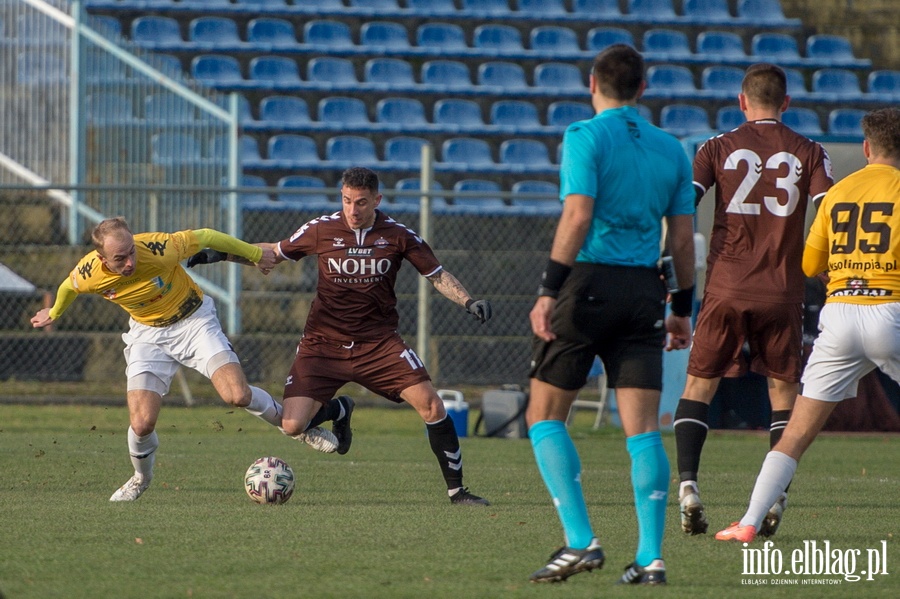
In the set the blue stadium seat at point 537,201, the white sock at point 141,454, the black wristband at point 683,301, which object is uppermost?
the blue stadium seat at point 537,201

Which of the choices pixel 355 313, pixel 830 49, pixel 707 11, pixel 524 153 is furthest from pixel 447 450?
pixel 830 49

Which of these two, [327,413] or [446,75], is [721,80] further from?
[327,413]

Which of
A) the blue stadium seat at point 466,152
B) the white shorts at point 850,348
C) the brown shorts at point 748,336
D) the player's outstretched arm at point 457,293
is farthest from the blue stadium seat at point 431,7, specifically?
the white shorts at point 850,348

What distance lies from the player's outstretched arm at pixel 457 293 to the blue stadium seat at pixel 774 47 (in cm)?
1475

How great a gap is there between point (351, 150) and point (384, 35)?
9.05 ft

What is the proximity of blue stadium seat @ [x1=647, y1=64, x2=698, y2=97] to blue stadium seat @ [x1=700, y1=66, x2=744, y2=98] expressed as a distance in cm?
21

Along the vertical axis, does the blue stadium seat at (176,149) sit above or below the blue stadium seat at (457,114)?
below

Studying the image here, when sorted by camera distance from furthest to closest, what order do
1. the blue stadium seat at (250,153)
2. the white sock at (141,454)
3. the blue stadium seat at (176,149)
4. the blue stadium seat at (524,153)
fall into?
the blue stadium seat at (524,153) → the blue stadium seat at (250,153) → the blue stadium seat at (176,149) → the white sock at (141,454)

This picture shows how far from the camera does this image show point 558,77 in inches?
800

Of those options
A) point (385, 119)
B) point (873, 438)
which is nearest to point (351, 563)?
point (873, 438)

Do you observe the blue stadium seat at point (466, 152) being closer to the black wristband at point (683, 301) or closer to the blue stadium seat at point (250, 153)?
the blue stadium seat at point (250, 153)

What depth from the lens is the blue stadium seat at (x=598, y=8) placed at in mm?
21375

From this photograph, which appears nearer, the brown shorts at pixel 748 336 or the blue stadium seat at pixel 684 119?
the brown shorts at pixel 748 336

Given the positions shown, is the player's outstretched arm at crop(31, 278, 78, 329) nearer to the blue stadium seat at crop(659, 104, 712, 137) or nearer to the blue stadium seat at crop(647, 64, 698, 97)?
the blue stadium seat at crop(659, 104, 712, 137)
